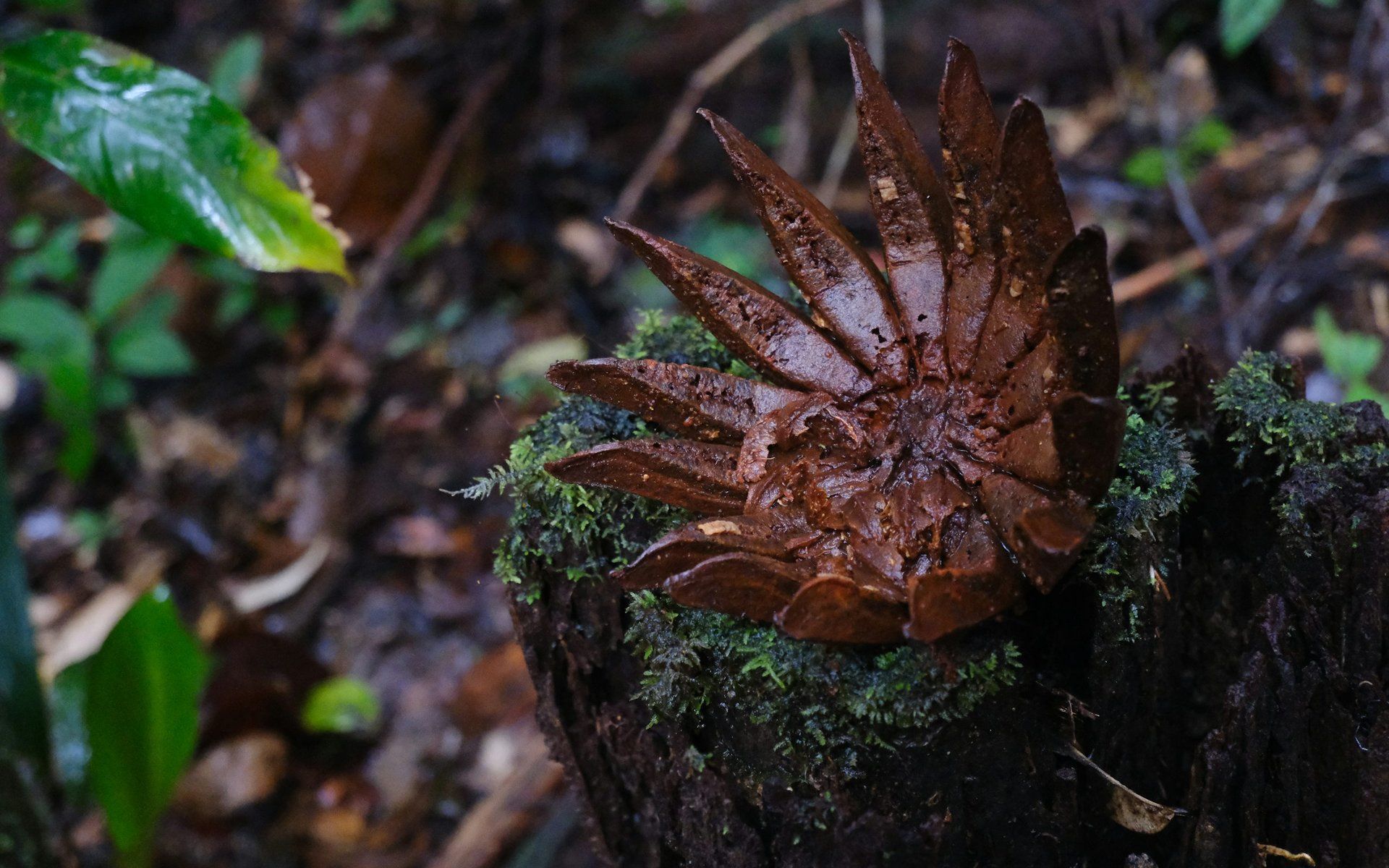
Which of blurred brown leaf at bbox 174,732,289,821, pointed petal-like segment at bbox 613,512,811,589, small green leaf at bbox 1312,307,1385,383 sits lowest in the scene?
blurred brown leaf at bbox 174,732,289,821

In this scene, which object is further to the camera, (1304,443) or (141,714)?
(141,714)

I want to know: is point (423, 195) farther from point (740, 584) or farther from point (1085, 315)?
point (1085, 315)

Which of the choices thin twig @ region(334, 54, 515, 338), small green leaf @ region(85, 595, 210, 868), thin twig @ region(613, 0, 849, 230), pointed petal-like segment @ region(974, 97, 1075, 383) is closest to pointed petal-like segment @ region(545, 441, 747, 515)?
pointed petal-like segment @ region(974, 97, 1075, 383)

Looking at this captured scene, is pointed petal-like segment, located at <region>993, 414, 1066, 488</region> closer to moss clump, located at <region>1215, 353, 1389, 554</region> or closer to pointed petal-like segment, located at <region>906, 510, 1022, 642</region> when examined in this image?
pointed petal-like segment, located at <region>906, 510, 1022, 642</region>

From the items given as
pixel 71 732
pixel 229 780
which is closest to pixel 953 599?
pixel 229 780

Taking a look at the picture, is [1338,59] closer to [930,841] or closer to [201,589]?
[930,841]

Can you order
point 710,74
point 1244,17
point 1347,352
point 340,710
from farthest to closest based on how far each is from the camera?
point 710,74, point 340,710, point 1244,17, point 1347,352

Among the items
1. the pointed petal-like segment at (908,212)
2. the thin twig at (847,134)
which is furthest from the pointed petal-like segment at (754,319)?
the thin twig at (847,134)
